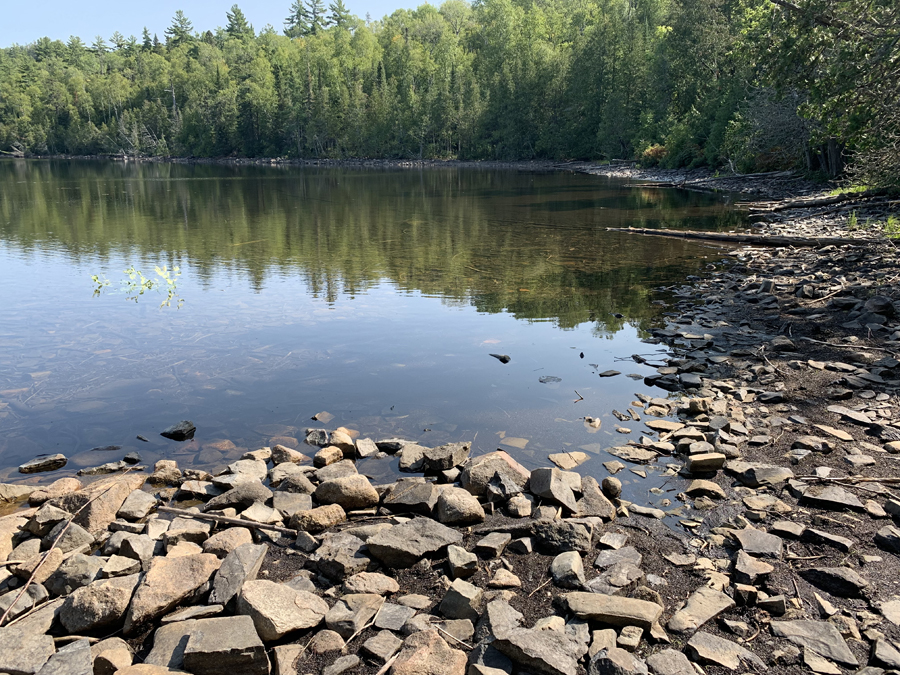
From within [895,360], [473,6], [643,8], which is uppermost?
[473,6]

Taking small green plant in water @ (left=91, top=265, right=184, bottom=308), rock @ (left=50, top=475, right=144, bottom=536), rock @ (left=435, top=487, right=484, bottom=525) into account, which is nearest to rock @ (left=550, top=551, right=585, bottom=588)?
rock @ (left=435, top=487, right=484, bottom=525)

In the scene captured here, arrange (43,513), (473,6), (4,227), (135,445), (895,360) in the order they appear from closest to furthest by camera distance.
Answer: (43,513) < (135,445) < (895,360) < (4,227) < (473,6)

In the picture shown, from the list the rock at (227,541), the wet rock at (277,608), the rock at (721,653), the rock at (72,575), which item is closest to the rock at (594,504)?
the rock at (721,653)

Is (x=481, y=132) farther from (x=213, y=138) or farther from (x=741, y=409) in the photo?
(x=741, y=409)

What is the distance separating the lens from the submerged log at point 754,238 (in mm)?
19484

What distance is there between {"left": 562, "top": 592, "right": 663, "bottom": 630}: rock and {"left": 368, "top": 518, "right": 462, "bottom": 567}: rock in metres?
1.23

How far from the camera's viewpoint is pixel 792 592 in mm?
4758

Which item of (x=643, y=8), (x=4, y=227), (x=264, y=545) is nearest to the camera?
(x=264, y=545)

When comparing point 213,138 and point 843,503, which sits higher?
point 213,138

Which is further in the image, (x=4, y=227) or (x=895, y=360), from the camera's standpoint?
(x=4, y=227)

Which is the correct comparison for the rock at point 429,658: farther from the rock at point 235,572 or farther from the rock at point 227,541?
the rock at point 227,541

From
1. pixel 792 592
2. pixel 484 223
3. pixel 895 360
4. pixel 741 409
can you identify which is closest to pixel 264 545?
pixel 792 592

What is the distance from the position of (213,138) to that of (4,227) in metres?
125

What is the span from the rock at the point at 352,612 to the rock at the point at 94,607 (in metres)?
1.48
